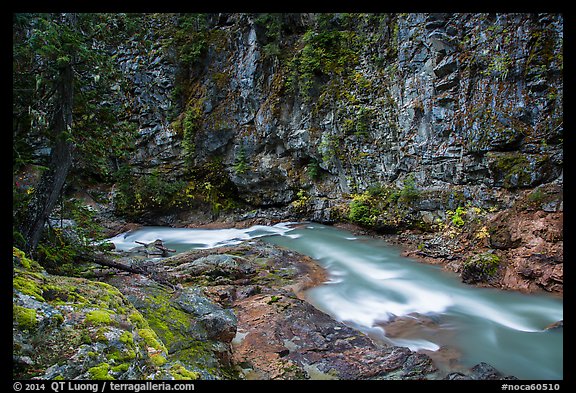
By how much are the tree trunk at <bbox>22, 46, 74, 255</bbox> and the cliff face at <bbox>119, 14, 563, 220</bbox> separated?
1024cm

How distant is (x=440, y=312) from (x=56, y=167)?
741 centimetres

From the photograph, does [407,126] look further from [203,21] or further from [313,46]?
[203,21]

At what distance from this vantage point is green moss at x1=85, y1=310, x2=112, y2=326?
2387mm

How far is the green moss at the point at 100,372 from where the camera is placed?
1.93 metres


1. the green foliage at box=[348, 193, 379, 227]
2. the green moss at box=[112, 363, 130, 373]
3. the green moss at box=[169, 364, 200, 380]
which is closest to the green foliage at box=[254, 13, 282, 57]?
the green foliage at box=[348, 193, 379, 227]

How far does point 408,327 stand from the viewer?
524 centimetres

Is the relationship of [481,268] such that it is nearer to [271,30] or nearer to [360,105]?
[360,105]

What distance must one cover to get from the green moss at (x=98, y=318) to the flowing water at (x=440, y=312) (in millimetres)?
4100

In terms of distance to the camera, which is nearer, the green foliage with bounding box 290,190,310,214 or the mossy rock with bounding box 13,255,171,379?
the mossy rock with bounding box 13,255,171,379

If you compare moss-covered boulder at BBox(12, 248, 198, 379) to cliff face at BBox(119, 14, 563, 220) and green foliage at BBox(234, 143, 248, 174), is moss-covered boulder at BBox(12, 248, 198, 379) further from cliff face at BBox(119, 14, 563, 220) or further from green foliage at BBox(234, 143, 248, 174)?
green foliage at BBox(234, 143, 248, 174)

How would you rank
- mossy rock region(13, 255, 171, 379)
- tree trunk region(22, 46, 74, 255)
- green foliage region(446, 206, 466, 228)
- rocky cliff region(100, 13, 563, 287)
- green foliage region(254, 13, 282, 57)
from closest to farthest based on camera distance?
mossy rock region(13, 255, 171, 379) < tree trunk region(22, 46, 74, 255) < rocky cliff region(100, 13, 563, 287) < green foliage region(446, 206, 466, 228) < green foliage region(254, 13, 282, 57)

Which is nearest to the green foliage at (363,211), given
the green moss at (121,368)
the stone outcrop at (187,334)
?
the stone outcrop at (187,334)

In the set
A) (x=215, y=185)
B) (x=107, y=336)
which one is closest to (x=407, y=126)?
(x=215, y=185)

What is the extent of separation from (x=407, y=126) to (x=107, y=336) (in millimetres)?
11745
